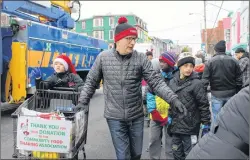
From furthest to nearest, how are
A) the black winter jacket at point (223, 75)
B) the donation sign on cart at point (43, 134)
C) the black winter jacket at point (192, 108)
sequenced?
1. the black winter jacket at point (223, 75)
2. the black winter jacket at point (192, 108)
3. the donation sign on cart at point (43, 134)

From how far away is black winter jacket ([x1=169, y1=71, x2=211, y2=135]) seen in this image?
3.95 m

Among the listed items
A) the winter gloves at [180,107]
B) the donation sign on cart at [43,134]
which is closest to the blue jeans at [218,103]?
the winter gloves at [180,107]

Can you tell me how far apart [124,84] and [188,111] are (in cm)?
93

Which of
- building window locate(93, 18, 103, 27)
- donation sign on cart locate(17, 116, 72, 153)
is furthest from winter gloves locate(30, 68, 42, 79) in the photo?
building window locate(93, 18, 103, 27)

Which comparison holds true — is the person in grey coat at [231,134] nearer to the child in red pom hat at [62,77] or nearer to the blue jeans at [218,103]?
the child in red pom hat at [62,77]

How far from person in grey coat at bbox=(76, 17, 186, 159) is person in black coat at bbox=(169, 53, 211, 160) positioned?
436mm

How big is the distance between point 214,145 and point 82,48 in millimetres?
12340

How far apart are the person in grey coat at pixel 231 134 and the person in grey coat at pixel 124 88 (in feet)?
6.47

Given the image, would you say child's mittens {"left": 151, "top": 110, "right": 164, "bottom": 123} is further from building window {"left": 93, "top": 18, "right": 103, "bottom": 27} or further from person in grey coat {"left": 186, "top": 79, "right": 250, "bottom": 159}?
building window {"left": 93, "top": 18, "right": 103, "bottom": 27}

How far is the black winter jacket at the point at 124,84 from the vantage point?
3662mm

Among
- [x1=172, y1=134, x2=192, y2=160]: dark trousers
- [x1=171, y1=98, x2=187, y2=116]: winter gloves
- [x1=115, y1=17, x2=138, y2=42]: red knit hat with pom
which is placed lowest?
[x1=172, y1=134, x2=192, y2=160]: dark trousers

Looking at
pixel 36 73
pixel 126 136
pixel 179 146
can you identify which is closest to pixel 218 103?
pixel 179 146

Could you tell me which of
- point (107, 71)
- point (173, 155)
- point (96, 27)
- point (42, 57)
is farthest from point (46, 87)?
point (96, 27)

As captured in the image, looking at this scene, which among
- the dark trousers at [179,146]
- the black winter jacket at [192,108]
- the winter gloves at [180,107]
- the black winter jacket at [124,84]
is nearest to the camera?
the winter gloves at [180,107]
